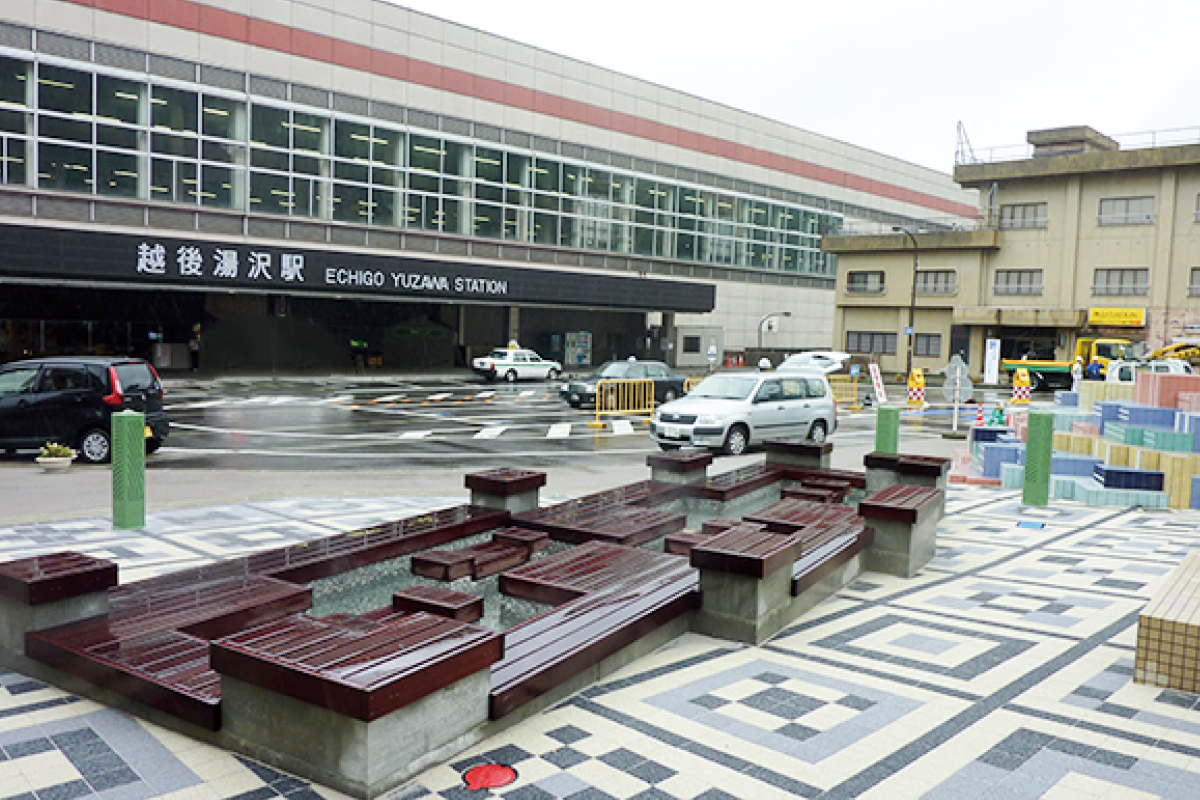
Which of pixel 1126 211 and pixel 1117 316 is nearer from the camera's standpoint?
pixel 1117 316

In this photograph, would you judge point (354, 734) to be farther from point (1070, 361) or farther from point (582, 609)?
point (1070, 361)

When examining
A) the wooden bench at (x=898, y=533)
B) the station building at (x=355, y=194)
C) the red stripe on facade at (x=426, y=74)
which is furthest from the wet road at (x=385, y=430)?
the red stripe on facade at (x=426, y=74)

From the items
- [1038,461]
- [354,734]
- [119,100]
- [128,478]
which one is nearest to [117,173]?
[119,100]

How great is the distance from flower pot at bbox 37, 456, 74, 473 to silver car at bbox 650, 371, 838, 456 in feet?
36.1

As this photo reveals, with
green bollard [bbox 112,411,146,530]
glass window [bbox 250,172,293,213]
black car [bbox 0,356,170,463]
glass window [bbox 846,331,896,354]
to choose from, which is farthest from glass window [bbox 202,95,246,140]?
glass window [bbox 846,331,896,354]

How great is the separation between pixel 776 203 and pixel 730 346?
33.5ft

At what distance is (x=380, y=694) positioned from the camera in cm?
407

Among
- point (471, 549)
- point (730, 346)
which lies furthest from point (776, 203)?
point (471, 549)

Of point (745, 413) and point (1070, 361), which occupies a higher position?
point (1070, 361)

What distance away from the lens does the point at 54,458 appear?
1538 centimetres

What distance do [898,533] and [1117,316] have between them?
46309mm

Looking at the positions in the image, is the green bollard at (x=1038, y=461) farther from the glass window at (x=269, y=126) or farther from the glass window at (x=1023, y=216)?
the glass window at (x=1023, y=216)

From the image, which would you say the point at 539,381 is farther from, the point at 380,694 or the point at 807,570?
the point at 380,694

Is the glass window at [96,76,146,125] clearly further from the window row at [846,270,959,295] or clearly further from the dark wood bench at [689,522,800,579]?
the window row at [846,270,959,295]
